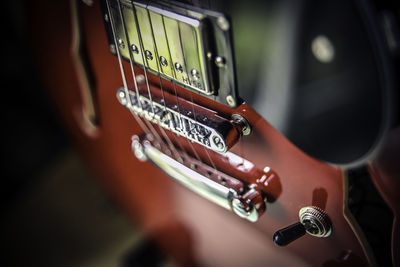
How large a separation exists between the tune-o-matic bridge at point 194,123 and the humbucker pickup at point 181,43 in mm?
29

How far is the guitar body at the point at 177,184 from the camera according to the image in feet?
1.33

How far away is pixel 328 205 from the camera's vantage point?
401 mm

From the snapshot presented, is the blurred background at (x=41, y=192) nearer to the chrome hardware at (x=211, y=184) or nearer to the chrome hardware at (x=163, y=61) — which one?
the chrome hardware at (x=211, y=184)

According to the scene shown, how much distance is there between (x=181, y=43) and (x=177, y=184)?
12.3 inches

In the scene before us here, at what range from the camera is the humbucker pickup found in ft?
1.18

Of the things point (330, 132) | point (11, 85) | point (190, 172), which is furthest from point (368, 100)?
point (11, 85)

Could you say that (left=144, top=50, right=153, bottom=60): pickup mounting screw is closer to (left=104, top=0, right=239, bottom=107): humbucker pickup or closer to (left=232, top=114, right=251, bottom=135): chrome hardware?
(left=104, top=0, right=239, bottom=107): humbucker pickup

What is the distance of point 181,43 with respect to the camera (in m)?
0.39

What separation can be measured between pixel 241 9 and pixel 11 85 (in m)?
1.00

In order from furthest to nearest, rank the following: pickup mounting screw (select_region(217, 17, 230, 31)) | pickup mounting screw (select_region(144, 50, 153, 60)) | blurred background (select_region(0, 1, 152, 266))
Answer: blurred background (select_region(0, 1, 152, 266)), pickup mounting screw (select_region(144, 50, 153, 60)), pickup mounting screw (select_region(217, 17, 230, 31))

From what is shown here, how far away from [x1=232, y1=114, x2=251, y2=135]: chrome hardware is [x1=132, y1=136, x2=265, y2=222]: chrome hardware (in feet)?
0.24

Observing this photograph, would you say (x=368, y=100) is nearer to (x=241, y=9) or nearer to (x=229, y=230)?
(x=241, y=9)

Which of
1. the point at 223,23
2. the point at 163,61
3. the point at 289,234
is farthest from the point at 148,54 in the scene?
the point at 289,234

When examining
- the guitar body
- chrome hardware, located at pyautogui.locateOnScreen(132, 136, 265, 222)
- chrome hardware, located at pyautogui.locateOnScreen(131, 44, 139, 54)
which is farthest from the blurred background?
chrome hardware, located at pyautogui.locateOnScreen(131, 44, 139, 54)
